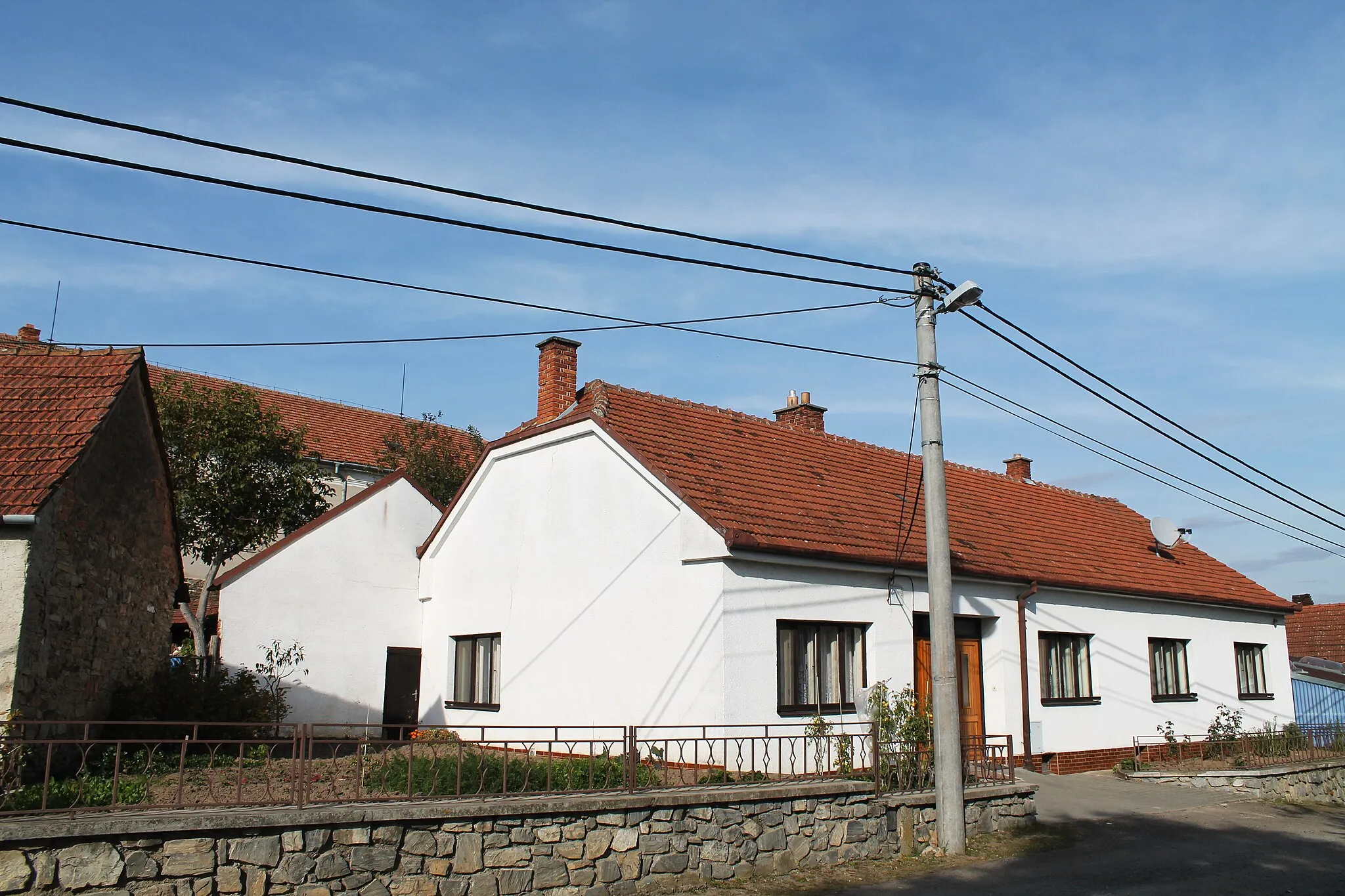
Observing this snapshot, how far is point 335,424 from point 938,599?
26868 mm

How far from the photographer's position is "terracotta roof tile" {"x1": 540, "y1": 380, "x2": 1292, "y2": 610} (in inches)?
594

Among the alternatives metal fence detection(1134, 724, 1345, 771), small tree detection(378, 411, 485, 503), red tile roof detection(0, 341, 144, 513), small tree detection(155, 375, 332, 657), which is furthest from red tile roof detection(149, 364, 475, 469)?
metal fence detection(1134, 724, 1345, 771)

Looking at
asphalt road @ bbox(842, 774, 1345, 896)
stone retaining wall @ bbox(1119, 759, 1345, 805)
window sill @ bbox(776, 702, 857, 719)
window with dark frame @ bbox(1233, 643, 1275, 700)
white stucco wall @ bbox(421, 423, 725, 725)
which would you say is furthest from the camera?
window with dark frame @ bbox(1233, 643, 1275, 700)

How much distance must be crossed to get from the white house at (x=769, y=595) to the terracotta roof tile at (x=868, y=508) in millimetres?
64

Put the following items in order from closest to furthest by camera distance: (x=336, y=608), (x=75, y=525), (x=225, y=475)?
1. (x=75, y=525)
2. (x=336, y=608)
3. (x=225, y=475)

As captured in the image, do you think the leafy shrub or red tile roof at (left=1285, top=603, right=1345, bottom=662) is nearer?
the leafy shrub

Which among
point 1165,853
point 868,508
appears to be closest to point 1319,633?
point 868,508

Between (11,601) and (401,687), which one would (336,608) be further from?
(11,601)

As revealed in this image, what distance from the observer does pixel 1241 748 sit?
61.3 feet

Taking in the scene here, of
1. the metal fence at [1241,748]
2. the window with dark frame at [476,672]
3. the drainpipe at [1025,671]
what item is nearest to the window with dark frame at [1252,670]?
the metal fence at [1241,748]

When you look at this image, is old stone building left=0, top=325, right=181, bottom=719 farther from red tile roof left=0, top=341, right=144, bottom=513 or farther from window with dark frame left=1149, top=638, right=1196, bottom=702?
window with dark frame left=1149, top=638, right=1196, bottom=702

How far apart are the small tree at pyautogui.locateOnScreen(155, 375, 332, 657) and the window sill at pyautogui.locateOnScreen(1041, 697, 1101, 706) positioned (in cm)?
1539

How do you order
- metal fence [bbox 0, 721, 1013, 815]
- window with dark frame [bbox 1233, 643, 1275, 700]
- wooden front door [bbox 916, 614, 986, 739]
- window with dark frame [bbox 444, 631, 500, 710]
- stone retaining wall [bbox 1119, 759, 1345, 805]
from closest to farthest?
metal fence [bbox 0, 721, 1013, 815]
stone retaining wall [bbox 1119, 759, 1345, 805]
wooden front door [bbox 916, 614, 986, 739]
window with dark frame [bbox 444, 631, 500, 710]
window with dark frame [bbox 1233, 643, 1275, 700]

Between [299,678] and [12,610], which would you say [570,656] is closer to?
[299,678]
